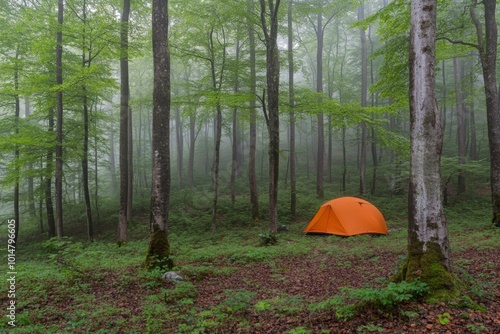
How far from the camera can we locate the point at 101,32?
424 inches

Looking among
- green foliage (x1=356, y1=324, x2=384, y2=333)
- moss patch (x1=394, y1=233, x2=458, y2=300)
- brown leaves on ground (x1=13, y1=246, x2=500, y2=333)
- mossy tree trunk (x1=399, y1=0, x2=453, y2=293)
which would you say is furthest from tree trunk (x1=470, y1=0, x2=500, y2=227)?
green foliage (x1=356, y1=324, x2=384, y2=333)

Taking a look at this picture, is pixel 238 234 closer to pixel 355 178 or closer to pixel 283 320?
pixel 283 320

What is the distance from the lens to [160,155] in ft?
23.3

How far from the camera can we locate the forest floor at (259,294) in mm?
3676

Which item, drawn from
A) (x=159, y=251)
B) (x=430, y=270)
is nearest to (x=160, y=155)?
(x=159, y=251)

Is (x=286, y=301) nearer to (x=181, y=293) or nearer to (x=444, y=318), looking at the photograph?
(x=181, y=293)

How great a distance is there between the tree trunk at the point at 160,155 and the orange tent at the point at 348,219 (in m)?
7.60

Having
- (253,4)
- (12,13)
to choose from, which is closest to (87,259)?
(253,4)

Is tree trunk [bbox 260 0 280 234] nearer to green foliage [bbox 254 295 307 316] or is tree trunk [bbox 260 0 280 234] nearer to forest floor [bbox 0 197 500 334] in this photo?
forest floor [bbox 0 197 500 334]

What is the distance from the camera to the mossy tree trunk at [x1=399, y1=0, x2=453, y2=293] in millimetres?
4141

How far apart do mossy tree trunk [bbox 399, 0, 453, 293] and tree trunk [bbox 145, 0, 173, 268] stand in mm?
5294

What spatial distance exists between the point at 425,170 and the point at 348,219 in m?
8.40

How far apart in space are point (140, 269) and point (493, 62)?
13313 mm

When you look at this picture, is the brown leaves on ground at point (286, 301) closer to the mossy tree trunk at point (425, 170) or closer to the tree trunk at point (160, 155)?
the mossy tree trunk at point (425, 170)
